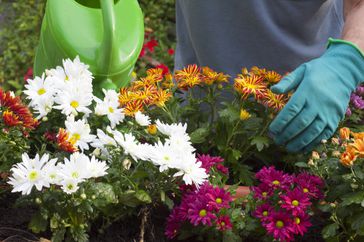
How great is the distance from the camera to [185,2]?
1.80 metres

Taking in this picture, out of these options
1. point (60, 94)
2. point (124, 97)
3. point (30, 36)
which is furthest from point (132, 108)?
point (30, 36)

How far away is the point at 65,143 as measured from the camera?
105cm

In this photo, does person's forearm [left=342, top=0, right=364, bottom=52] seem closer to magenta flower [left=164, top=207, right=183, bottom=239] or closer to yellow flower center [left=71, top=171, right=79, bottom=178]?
magenta flower [left=164, top=207, right=183, bottom=239]

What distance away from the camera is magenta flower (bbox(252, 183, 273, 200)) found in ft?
3.59

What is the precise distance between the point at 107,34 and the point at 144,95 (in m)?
0.15

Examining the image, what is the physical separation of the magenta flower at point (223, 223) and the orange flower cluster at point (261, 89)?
0.33m

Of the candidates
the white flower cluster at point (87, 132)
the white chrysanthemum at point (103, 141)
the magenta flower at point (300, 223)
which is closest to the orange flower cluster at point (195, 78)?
the white flower cluster at point (87, 132)

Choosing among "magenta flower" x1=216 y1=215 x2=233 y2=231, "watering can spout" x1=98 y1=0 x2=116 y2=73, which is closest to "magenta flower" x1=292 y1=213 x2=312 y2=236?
"magenta flower" x1=216 y1=215 x2=233 y2=231

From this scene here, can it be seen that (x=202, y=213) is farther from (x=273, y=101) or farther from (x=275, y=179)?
(x=273, y=101)

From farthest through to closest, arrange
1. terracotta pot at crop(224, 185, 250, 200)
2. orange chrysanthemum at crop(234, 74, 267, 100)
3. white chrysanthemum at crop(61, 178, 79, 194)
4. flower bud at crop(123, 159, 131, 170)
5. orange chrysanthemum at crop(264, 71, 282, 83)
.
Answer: orange chrysanthemum at crop(264, 71, 282, 83) < orange chrysanthemum at crop(234, 74, 267, 100) < terracotta pot at crop(224, 185, 250, 200) < flower bud at crop(123, 159, 131, 170) < white chrysanthemum at crop(61, 178, 79, 194)

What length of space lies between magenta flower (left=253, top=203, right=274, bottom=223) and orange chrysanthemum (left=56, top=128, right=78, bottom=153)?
33 cm

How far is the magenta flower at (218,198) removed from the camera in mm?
1029

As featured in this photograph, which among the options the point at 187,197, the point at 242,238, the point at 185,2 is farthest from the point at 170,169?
the point at 185,2

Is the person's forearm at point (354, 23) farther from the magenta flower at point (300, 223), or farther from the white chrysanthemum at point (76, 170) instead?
the white chrysanthemum at point (76, 170)
